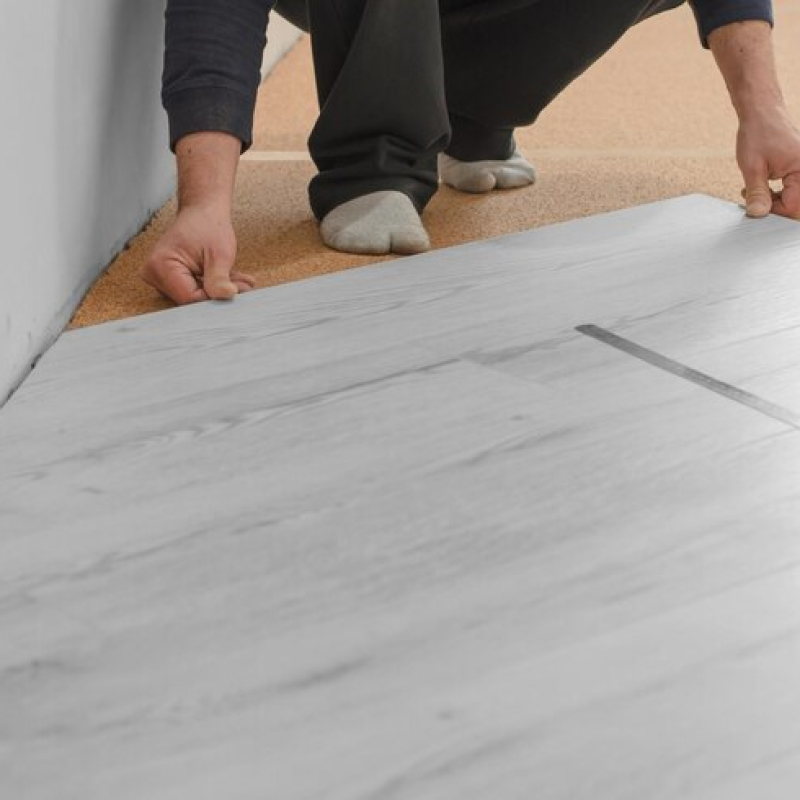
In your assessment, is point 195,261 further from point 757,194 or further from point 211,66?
point 757,194

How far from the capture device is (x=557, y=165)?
2.12 m

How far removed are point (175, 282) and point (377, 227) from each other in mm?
323

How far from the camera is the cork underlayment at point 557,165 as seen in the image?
1638mm

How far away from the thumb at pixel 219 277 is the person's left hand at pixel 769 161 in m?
0.67

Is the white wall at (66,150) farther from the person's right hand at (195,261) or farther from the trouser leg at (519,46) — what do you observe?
the trouser leg at (519,46)

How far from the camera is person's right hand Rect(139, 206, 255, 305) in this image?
1.42 metres

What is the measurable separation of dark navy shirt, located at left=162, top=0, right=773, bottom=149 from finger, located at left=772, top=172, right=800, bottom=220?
67 cm

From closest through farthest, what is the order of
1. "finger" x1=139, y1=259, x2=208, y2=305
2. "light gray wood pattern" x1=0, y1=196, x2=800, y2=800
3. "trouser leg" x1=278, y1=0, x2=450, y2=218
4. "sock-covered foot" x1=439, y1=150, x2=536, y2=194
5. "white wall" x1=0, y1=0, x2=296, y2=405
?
1. "light gray wood pattern" x1=0, y1=196, x2=800, y2=800
2. "white wall" x1=0, y1=0, x2=296, y2=405
3. "finger" x1=139, y1=259, x2=208, y2=305
4. "trouser leg" x1=278, y1=0, x2=450, y2=218
5. "sock-covered foot" x1=439, y1=150, x2=536, y2=194

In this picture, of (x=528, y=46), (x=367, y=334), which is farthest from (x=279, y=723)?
(x=528, y=46)

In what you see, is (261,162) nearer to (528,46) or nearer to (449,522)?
(528,46)

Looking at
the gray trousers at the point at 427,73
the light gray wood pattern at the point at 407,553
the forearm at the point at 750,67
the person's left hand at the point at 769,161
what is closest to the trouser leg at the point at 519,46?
the gray trousers at the point at 427,73

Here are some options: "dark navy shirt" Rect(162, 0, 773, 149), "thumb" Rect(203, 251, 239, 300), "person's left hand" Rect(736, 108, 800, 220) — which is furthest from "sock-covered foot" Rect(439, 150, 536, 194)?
"thumb" Rect(203, 251, 239, 300)

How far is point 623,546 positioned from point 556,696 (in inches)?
7.5

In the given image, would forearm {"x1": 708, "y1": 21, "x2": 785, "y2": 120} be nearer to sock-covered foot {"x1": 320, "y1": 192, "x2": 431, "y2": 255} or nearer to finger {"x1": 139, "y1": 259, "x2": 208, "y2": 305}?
sock-covered foot {"x1": 320, "y1": 192, "x2": 431, "y2": 255}
